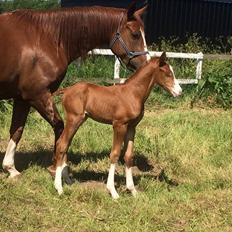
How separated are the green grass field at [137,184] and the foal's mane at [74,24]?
60.4 inches

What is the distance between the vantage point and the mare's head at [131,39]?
5.42m

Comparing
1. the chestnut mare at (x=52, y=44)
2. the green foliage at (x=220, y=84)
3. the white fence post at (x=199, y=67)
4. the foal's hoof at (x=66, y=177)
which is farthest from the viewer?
the white fence post at (x=199, y=67)

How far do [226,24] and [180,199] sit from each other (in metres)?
12.9

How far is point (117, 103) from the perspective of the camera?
4.88 m

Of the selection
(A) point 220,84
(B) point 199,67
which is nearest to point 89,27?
(A) point 220,84

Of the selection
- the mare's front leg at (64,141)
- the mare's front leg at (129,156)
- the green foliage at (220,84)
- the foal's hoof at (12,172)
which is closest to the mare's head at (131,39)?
the mare's front leg at (129,156)

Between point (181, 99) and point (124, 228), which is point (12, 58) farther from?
point (181, 99)

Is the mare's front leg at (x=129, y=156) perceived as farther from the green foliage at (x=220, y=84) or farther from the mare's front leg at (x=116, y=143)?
the green foliage at (x=220, y=84)

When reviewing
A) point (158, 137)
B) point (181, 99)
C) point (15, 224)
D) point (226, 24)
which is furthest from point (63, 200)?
point (226, 24)

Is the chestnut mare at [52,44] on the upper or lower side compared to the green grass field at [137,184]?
upper

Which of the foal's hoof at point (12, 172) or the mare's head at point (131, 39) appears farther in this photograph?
the foal's hoof at point (12, 172)

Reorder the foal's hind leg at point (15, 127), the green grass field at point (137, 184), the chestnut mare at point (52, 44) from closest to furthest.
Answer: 1. the green grass field at point (137, 184)
2. the chestnut mare at point (52, 44)
3. the foal's hind leg at point (15, 127)

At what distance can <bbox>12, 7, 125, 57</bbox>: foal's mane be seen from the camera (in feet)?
17.9

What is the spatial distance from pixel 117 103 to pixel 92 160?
159 centimetres
